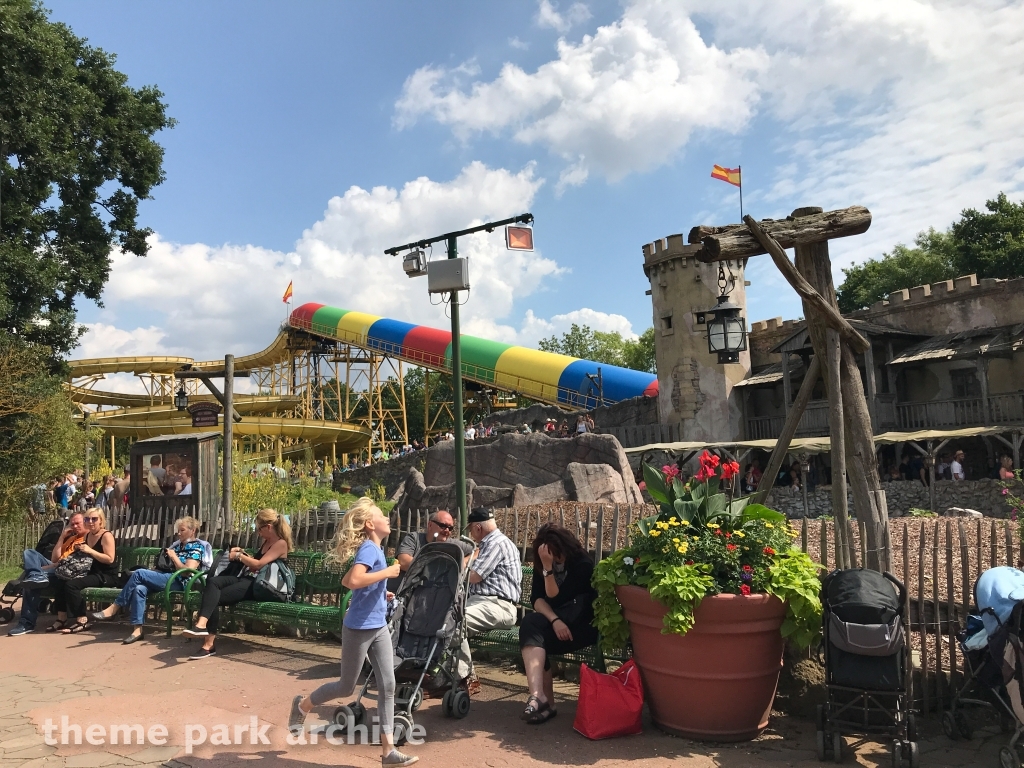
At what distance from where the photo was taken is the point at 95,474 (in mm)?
25672

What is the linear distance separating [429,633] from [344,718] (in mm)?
651

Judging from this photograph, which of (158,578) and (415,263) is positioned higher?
(415,263)

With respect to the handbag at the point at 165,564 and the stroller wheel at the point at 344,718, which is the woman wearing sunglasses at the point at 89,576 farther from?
the stroller wheel at the point at 344,718

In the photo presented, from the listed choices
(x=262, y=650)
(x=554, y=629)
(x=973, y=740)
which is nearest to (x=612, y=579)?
(x=554, y=629)

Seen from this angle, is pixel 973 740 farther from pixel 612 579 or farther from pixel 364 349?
pixel 364 349

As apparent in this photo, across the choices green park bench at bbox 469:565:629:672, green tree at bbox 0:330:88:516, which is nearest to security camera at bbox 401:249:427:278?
green park bench at bbox 469:565:629:672

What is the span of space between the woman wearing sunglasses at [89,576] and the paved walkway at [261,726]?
1283 mm

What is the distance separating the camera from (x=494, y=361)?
3556 centimetres

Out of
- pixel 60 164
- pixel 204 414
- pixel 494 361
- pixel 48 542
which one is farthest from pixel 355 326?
pixel 48 542

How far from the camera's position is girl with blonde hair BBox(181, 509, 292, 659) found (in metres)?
6.80

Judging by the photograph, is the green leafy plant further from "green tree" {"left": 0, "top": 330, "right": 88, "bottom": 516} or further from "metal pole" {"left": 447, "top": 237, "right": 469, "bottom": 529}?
"green tree" {"left": 0, "top": 330, "right": 88, "bottom": 516}

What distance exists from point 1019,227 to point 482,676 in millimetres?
37729

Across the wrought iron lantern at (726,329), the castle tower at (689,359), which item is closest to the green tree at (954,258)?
the castle tower at (689,359)

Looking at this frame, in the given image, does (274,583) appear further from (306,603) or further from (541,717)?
(541,717)
